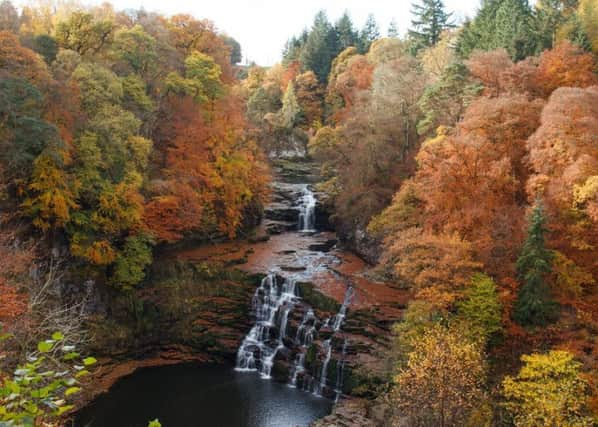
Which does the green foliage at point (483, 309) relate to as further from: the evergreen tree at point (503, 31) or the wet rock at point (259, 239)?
the wet rock at point (259, 239)

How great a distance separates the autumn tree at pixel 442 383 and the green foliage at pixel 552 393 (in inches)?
57.2

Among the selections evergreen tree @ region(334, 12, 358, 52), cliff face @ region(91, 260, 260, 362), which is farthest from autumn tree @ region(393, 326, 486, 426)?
evergreen tree @ region(334, 12, 358, 52)

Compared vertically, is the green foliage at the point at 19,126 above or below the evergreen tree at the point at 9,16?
below

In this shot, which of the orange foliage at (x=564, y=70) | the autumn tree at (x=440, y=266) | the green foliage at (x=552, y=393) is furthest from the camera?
the orange foliage at (x=564, y=70)

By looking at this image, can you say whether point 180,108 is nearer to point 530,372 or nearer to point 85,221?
point 85,221

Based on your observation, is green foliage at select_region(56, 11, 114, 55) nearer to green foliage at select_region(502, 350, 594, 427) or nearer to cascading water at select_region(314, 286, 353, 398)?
cascading water at select_region(314, 286, 353, 398)

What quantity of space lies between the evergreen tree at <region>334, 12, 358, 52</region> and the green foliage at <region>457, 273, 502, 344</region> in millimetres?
58918

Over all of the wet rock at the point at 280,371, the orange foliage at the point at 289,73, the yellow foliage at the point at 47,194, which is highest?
the orange foliage at the point at 289,73

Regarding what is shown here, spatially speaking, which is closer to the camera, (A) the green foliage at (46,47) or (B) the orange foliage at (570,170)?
(B) the orange foliage at (570,170)

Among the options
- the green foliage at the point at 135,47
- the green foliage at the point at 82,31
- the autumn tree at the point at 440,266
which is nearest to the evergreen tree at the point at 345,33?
the green foliage at the point at 135,47

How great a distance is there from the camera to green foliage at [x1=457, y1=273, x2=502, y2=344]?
21719 millimetres

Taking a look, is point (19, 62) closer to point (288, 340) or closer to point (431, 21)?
point (288, 340)

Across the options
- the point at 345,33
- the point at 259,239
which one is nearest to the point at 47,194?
the point at 259,239

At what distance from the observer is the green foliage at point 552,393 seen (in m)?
17.4
